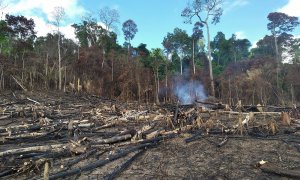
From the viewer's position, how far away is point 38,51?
116 feet

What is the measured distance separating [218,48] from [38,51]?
3482 cm

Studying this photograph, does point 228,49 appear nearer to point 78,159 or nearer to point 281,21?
point 281,21

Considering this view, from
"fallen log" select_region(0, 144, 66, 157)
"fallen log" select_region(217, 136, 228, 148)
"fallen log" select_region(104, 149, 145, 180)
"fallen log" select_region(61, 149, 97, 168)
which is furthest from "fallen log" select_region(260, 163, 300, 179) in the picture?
"fallen log" select_region(0, 144, 66, 157)

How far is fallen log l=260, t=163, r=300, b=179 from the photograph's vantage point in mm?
5308

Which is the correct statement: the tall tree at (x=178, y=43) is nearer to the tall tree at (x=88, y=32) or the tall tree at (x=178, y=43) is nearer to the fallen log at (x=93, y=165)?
the tall tree at (x=88, y=32)

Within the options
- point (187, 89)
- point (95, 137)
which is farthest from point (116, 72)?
point (95, 137)

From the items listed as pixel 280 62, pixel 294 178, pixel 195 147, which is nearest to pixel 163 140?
pixel 195 147

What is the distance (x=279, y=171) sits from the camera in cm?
549

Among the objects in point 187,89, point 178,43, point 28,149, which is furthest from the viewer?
point 178,43

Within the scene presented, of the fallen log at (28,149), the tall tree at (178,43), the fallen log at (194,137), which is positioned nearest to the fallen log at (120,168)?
the fallen log at (194,137)

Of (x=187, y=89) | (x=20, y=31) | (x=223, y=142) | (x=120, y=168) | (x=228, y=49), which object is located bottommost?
(x=120, y=168)

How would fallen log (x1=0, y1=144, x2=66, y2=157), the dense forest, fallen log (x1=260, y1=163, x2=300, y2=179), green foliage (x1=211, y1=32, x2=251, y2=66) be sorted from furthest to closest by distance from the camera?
green foliage (x1=211, y1=32, x2=251, y2=66), the dense forest, fallen log (x1=0, y1=144, x2=66, y2=157), fallen log (x1=260, y1=163, x2=300, y2=179)

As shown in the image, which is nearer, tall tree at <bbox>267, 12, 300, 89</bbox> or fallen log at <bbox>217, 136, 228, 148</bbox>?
fallen log at <bbox>217, 136, 228, 148</bbox>

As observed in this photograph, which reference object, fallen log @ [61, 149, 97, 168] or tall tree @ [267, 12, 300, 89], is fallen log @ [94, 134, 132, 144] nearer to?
fallen log @ [61, 149, 97, 168]
